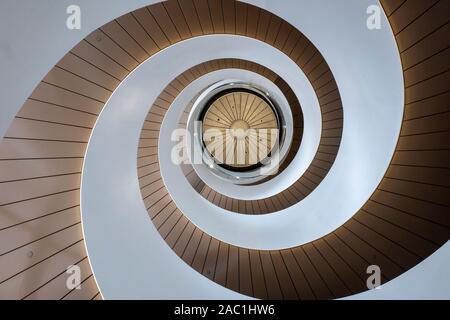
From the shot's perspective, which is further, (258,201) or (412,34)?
(258,201)

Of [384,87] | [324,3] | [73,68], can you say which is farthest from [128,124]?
[384,87]

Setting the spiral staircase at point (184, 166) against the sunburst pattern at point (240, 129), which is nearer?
the spiral staircase at point (184, 166)

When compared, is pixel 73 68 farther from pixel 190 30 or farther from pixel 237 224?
pixel 237 224

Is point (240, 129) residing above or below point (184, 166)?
above

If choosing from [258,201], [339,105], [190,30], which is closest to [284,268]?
[258,201]

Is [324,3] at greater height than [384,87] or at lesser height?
greater

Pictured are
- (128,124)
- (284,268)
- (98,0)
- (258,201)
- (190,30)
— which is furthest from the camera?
(258,201)

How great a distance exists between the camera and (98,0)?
2.14 metres

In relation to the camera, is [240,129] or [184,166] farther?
[240,129]

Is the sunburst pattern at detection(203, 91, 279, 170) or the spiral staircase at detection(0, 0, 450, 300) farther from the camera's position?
the sunburst pattern at detection(203, 91, 279, 170)

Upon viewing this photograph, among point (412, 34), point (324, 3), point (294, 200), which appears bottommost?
point (294, 200)

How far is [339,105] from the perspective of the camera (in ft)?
12.0
